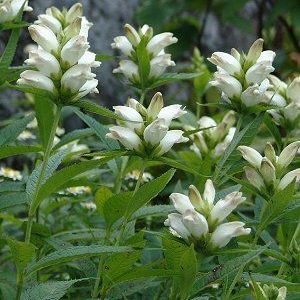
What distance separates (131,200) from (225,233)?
0.67ft

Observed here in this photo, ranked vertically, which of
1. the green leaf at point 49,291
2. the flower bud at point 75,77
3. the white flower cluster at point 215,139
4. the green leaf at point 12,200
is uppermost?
the flower bud at point 75,77

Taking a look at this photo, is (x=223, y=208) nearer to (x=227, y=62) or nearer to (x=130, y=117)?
(x=130, y=117)

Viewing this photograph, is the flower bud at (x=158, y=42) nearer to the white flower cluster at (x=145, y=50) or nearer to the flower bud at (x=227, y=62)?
the white flower cluster at (x=145, y=50)

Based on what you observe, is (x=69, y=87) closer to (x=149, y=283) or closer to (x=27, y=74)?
(x=27, y=74)

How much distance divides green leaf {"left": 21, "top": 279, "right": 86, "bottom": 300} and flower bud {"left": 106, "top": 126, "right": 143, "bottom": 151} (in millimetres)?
288

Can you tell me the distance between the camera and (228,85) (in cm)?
169

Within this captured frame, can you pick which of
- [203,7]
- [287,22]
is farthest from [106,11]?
[287,22]

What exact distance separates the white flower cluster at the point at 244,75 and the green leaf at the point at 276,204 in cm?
26

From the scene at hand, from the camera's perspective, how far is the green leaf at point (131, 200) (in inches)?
57.3

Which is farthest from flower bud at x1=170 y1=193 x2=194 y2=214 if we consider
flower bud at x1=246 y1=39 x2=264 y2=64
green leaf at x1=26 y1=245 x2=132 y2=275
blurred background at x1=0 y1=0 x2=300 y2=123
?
blurred background at x1=0 y1=0 x2=300 y2=123

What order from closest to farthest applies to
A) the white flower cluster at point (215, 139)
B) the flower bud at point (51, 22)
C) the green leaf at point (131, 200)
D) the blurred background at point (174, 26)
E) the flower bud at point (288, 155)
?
the green leaf at point (131, 200) → the flower bud at point (288, 155) → the flower bud at point (51, 22) → the white flower cluster at point (215, 139) → the blurred background at point (174, 26)

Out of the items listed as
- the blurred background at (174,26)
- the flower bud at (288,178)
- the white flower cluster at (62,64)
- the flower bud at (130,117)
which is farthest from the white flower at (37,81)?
the blurred background at (174,26)

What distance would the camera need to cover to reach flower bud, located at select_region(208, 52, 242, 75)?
1.69 metres

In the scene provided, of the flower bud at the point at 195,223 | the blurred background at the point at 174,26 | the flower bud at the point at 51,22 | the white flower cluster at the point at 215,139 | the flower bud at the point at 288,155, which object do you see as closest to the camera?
the flower bud at the point at 195,223
